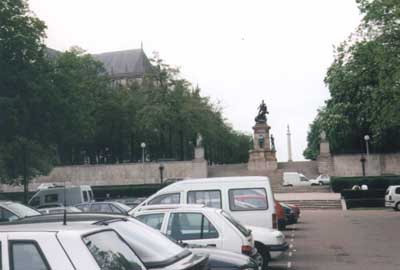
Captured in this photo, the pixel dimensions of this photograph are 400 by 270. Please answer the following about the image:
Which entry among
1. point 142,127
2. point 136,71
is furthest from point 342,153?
point 136,71

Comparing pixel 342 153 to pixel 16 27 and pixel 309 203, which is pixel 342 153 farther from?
pixel 16 27

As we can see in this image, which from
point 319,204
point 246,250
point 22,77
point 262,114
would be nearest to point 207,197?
point 246,250

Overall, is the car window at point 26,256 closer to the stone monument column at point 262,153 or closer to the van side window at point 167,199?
the van side window at point 167,199

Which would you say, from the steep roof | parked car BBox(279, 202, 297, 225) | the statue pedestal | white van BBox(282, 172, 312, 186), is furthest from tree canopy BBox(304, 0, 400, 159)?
the steep roof

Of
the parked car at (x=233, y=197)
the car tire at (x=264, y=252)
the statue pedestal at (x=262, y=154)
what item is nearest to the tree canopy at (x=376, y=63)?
the parked car at (x=233, y=197)

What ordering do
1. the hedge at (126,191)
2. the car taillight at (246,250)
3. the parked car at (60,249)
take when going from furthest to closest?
the hedge at (126,191), the car taillight at (246,250), the parked car at (60,249)

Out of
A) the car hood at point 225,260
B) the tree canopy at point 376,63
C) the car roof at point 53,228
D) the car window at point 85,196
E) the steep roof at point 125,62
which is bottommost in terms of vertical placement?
the car window at point 85,196

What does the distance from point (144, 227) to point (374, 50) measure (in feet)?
85.6

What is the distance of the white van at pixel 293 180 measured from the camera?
62469 mm

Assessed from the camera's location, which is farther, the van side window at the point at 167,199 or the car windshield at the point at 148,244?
the van side window at the point at 167,199

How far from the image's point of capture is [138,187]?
53375mm

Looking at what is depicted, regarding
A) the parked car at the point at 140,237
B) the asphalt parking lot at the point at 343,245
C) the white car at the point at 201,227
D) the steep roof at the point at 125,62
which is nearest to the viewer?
the parked car at the point at 140,237

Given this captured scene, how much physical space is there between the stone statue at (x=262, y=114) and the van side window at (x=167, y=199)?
54.6 m

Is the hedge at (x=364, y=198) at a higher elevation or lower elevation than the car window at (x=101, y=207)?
lower
